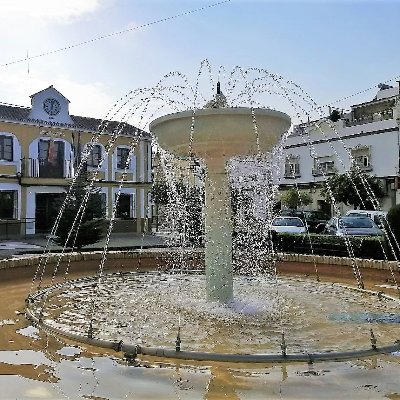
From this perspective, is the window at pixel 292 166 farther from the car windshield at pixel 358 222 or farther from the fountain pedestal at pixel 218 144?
the fountain pedestal at pixel 218 144

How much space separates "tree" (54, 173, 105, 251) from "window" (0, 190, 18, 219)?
26.9 ft

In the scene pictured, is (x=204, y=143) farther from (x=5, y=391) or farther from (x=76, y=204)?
(x=76, y=204)

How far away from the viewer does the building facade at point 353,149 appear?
3400cm

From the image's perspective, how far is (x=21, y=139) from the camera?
29.7 metres

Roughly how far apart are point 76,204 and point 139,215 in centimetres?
1367

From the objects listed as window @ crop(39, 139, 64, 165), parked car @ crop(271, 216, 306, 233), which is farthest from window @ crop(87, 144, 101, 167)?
parked car @ crop(271, 216, 306, 233)

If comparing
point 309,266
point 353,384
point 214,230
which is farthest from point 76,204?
point 353,384

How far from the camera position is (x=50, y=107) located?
3120 centimetres

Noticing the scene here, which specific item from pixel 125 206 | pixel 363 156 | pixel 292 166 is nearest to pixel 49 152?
pixel 125 206

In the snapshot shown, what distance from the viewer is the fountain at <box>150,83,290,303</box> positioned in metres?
6.61

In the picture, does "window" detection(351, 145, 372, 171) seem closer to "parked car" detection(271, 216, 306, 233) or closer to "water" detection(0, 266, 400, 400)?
"parked car" detection(271, 216, 306, 233)

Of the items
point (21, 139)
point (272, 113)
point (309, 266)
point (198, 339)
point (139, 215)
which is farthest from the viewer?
point (139, 215)

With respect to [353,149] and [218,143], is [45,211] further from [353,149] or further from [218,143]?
[218,143]

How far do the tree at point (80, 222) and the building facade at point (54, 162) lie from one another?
5729mm
